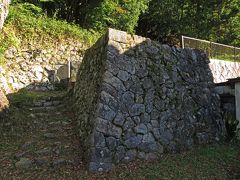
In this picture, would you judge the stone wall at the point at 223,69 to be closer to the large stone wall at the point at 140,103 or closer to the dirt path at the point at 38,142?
the large stone wall at the point at 140,103

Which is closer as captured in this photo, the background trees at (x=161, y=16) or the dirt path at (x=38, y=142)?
the dirt path at (x=38, y=142)

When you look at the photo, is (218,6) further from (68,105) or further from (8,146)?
(8,146)

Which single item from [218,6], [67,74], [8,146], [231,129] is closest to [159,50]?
[231,129]

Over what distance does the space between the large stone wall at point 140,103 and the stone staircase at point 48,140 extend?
1.15ft

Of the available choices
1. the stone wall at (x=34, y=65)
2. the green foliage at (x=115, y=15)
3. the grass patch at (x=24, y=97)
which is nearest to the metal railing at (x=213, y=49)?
the stone wall at (x=34, y=65)

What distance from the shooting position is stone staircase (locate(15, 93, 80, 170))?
6.58m

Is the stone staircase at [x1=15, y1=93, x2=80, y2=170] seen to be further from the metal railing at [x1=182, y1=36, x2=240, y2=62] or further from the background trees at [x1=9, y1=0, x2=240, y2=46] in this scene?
the background trees at [x1=9, y1=0, x2=240, y2=46]

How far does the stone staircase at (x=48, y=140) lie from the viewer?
6582 mm

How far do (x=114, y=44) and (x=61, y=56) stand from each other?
240 inches

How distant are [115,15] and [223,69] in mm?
6411

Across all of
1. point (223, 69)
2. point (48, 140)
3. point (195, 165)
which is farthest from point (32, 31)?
point (195, 165)

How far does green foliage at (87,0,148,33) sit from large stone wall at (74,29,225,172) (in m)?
8.14

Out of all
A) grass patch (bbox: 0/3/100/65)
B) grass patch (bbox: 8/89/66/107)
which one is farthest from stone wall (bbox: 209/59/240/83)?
grass patch (bbox: 8/89/66/107)

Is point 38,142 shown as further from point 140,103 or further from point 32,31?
point 32,31
